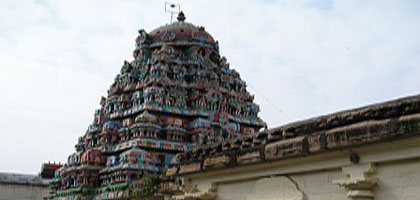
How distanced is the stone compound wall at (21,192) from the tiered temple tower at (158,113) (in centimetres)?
1634

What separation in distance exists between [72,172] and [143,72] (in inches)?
263

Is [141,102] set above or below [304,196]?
above

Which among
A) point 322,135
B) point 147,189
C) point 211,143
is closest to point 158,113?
point 147,189

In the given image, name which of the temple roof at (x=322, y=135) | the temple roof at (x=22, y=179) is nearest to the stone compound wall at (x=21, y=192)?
the temple roof at (x=22, y=179)

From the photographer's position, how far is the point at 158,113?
24625mm

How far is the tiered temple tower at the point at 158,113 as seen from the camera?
904 inches

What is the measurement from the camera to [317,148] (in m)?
5.99

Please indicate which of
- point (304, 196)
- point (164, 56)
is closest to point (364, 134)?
point (304, 196)

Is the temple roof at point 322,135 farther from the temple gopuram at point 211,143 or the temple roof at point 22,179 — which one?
the temple roof at point 22,179

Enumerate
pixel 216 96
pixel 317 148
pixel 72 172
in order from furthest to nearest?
pixel 216 96 < pixel 72 172 < pixel 317 148

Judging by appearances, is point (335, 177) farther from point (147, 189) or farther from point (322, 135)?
point (147, 189)

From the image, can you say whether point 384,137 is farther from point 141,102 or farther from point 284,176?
point 141,102

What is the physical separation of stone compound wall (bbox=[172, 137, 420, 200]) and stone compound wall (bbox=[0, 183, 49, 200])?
37.4 m

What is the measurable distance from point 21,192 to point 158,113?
2282cm
